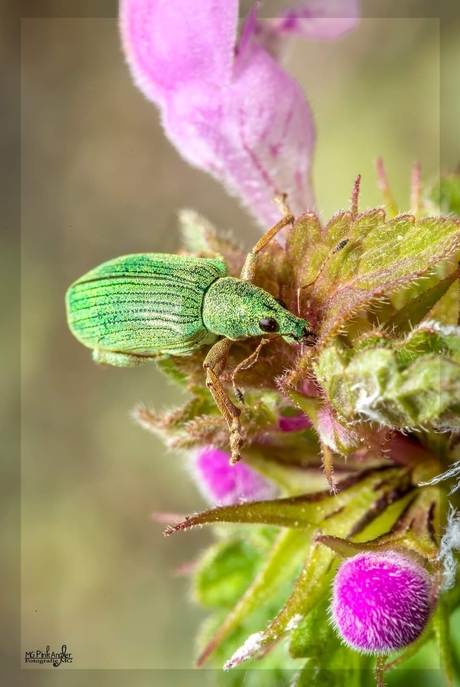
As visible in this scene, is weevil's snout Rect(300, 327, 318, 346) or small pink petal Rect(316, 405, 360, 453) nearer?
small pink petal Rect(316, 405, 360, 453)

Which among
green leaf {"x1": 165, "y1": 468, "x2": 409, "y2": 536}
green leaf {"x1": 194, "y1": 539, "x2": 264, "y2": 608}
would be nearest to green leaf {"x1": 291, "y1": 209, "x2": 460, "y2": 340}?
green leaf {"x1": 165, "y1": 468, "x2": 409, "y2": 536}

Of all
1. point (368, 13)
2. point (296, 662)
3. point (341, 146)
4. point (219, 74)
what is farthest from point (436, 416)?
point (368, 13)

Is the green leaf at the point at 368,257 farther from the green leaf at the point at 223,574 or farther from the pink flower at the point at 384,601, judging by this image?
the green leaf at the point at 223,574

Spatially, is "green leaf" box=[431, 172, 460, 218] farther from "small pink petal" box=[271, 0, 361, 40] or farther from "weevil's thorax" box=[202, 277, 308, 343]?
"weevil's thorax" box=[202, 277, 308, 343]

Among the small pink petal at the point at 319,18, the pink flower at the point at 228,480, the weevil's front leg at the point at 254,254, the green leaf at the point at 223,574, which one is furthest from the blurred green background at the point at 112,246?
the weevil's front leg at the point at 254,254

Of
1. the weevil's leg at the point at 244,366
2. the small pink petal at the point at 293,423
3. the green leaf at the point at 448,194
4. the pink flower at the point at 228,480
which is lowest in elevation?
the pink flower at the point at 228,480
